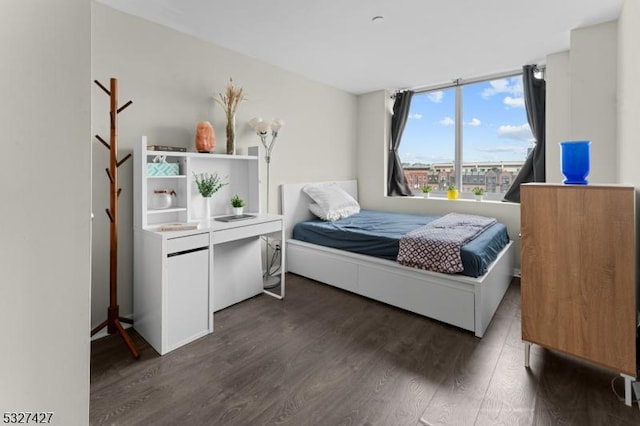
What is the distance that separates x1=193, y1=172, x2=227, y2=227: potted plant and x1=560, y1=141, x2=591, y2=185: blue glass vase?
2552mm

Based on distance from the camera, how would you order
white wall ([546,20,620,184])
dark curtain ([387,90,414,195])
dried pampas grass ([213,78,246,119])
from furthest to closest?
1. dark curtain ([387,90,414,195])
2. dried pampas grass ([213,78,246,119])
3. white wall ([546,20,620,184])

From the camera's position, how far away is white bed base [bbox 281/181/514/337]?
238 centimetres

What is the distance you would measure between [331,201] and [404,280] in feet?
4.82

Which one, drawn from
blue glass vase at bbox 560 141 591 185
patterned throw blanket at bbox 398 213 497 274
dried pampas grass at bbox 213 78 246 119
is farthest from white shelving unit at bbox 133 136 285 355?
blue glass vase at bbox 560 141 591 185

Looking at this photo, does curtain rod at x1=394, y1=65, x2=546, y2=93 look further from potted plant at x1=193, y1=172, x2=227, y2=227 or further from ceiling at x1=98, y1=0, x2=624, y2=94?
potted plant at x1=193, y1=172, x2=227, y2=227

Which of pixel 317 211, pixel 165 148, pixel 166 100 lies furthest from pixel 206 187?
pixel 317 211

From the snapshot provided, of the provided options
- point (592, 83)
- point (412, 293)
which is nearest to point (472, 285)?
point (412, 293)

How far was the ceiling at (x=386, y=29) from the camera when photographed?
2.33m

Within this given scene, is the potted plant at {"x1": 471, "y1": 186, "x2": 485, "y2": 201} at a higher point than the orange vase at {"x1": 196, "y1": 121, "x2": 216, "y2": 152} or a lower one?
lower

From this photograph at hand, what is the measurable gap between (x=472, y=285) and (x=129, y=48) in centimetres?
319

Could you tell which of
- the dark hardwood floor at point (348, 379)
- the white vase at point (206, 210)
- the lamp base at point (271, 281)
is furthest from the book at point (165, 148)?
the lamp base at point (271, 281)

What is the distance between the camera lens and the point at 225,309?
2814 millimetres

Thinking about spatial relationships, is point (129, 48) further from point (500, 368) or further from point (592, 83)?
point (592, 83)

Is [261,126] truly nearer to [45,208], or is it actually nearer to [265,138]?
[265,138]
